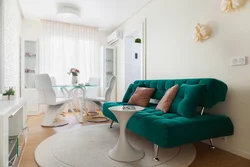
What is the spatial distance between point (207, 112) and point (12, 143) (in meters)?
2.49

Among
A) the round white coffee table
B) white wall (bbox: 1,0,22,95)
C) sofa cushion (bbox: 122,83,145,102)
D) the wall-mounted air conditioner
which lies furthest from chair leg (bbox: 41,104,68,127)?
the wall-mounted air conditioner

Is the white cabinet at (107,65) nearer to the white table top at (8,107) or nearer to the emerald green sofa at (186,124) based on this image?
the emerald green sofa at (186,124)

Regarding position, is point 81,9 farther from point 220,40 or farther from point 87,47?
point 220,40

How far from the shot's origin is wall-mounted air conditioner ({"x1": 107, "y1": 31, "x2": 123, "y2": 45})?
501 centimetres

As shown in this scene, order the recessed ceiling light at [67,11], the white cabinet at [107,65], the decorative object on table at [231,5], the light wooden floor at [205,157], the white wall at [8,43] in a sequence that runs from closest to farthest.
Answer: the light wooden floor at [205,157]
the decorative object on table at [231,5]
the white wall at [8,43]
the recessed ceiling light at [67,11]
the white cabinet at [107,65]

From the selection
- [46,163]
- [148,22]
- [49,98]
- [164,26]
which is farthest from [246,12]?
[49,98]

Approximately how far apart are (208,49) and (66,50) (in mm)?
4064

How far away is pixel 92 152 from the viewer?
206 centimetres

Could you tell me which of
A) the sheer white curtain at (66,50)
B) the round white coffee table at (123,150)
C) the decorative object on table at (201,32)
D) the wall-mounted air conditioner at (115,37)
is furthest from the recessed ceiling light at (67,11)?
the round white coffee table at (123,150)

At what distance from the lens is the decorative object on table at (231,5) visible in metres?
1.93

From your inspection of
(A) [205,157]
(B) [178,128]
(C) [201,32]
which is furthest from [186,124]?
(C) [201,32]

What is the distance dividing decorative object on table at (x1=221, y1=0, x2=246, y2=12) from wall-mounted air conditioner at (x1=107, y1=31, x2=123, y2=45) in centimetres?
326

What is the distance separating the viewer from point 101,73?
5.46 meters

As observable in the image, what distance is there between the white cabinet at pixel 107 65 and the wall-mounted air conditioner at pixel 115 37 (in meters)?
0.25
